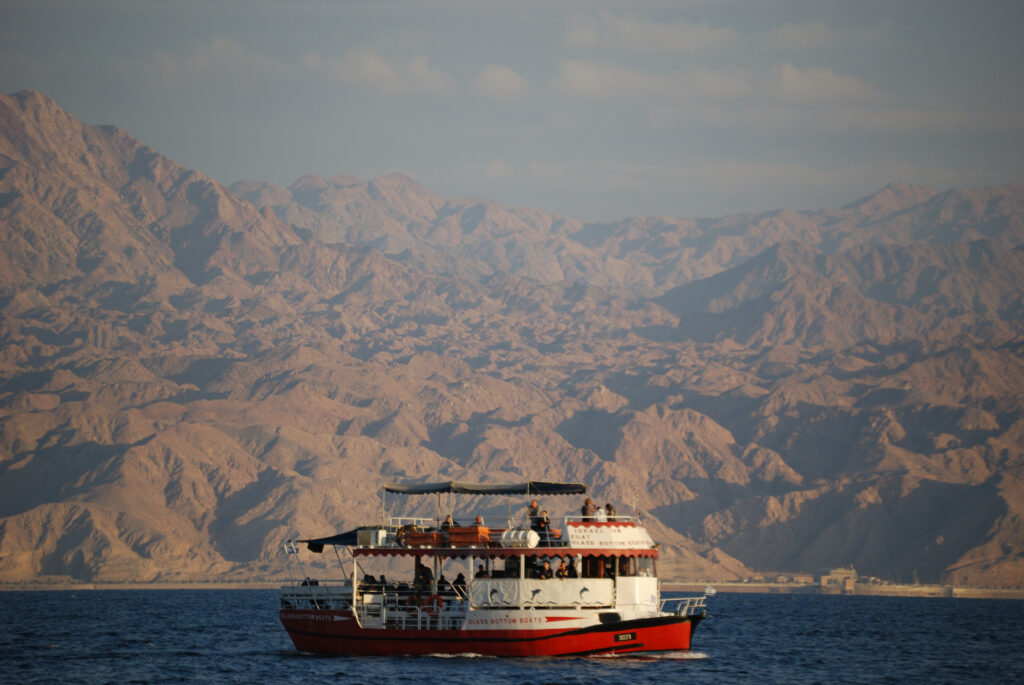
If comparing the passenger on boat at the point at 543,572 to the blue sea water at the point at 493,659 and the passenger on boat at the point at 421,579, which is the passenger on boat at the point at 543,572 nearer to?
the blue sea water at the point at 493,659

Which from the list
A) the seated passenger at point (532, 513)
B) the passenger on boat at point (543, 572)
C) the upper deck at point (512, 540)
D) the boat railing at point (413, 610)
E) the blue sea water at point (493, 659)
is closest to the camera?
the blue sea water at point (493, 659)

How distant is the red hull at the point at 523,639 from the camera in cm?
7169

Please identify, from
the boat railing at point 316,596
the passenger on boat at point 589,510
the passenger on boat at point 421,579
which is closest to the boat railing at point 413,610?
the passenger on boat at point 421,579

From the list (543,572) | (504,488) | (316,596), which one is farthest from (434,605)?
(316,596)

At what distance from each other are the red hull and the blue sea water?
645 millimetres

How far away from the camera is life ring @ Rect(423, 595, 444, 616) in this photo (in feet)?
243

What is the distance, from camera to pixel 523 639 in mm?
72000

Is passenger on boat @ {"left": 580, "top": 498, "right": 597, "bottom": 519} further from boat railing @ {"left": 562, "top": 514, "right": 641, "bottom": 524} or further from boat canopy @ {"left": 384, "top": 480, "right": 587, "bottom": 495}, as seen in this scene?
boat canopy @ {"left": 384, "top": 480, "right": 587, "bottom": 495}

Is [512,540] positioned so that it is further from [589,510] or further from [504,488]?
[589,510]

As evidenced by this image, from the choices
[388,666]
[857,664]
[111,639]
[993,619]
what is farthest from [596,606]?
[993,619]

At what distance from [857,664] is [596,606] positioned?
21.8 meters

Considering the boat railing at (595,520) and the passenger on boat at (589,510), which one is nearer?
the boat railing at (595,520)

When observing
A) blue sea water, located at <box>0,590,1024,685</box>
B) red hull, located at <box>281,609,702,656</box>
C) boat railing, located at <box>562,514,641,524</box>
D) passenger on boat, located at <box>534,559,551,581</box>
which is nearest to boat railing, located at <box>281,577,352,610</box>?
red hull, located at <box>281,609,702,656</box>

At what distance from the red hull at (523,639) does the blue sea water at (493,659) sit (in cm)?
64
